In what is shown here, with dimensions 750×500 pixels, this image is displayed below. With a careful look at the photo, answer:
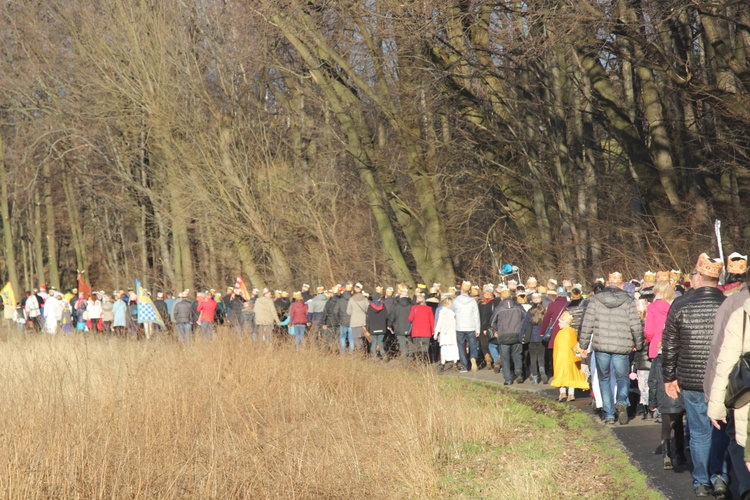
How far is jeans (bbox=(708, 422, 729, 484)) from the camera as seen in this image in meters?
8.41

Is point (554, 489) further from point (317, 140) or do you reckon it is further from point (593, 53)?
point (317, 140)

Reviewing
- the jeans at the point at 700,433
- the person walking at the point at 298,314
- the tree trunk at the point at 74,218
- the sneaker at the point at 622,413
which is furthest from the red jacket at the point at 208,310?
the tree trunk at the point at 74,218

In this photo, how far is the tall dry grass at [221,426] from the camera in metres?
8.52

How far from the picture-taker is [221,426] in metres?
11.6

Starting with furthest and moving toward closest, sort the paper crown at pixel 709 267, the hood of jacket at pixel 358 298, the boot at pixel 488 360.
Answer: the hood of jacket at pixel 358 298 → the boot at pixel 488 360 → the paper crown at pixel 709 267

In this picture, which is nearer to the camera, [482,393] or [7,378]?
[7,378]

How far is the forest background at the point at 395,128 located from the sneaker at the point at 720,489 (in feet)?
30.7

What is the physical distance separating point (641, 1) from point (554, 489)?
12.1 m

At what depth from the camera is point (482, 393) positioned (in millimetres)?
15945

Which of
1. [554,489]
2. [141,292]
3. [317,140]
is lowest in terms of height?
[554,489]

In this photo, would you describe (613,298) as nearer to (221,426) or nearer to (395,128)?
(221,426)

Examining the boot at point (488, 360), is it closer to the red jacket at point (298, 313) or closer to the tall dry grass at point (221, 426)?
the red jacket at point (298, 313)

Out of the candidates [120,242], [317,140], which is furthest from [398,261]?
[120,242]

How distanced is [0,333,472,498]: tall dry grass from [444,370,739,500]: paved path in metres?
1.92
